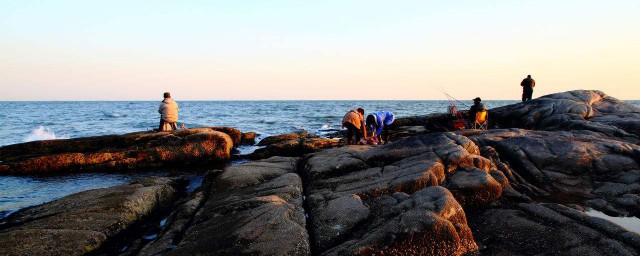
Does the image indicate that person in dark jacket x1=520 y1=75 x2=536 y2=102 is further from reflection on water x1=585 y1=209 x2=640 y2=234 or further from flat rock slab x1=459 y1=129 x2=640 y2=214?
reflection on water x1=585 y1=209 x2=640 y2=234

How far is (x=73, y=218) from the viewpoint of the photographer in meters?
6.65

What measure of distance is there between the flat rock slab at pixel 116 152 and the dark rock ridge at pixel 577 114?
15.4m

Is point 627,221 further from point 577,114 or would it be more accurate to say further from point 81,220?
point 577,114

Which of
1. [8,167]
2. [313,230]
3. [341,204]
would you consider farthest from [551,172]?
[8,167]

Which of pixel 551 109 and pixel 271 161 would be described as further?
pixel 551 109

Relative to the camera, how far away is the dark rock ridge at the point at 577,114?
1425cm

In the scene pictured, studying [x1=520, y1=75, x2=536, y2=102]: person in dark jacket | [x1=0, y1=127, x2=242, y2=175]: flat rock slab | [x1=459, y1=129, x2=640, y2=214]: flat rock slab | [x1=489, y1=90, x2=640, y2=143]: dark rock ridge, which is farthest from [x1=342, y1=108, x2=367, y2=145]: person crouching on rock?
[x1=520, y1=75, x2=536, y2=102]: person in dark jacket

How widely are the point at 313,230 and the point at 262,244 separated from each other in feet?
3.21

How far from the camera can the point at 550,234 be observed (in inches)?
216

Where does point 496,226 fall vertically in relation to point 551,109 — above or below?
below

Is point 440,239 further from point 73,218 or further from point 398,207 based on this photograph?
point 73,218

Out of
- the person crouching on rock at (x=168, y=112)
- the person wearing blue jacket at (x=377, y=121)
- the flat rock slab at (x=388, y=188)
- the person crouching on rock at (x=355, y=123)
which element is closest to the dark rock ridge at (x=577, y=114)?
the person wearing blue jacket at (x=377, y=121)

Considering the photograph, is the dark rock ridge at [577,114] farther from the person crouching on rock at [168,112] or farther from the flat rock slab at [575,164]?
the person crouching on rock at [168,112]

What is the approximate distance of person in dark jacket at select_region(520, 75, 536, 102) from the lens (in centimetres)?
2288
